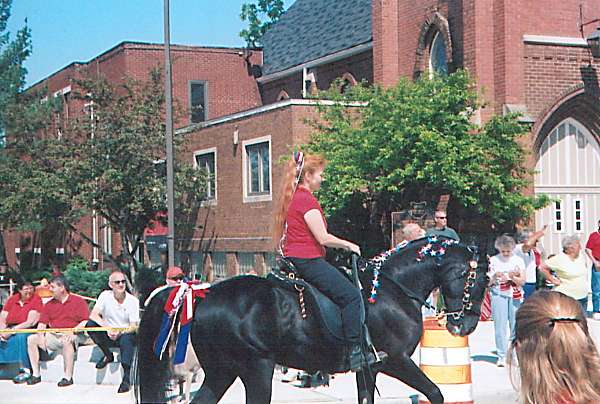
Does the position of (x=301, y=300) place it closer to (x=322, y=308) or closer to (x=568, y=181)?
(x=322, y=308)

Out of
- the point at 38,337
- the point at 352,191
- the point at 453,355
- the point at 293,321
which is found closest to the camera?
the point at 293,321

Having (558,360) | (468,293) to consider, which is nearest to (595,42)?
(468,293)

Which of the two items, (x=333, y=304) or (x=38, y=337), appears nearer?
(x=333, y=304)

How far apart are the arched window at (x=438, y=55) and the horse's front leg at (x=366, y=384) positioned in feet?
59.1

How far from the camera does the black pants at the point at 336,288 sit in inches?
311

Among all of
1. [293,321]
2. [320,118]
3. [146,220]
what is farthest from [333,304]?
[146,220]

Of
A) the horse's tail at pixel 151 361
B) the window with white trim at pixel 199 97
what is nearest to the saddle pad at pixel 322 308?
the horse's tail at pixel 151 361

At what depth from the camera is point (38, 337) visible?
13445 millimetres

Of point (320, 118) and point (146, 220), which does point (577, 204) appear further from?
point (146, 220)

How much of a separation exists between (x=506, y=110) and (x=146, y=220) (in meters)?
11.9

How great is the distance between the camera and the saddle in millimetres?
7902

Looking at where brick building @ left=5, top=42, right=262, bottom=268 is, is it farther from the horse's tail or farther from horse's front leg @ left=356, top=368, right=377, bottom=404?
the horse's tail

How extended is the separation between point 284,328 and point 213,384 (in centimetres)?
76

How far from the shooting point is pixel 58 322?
13.5 metres
